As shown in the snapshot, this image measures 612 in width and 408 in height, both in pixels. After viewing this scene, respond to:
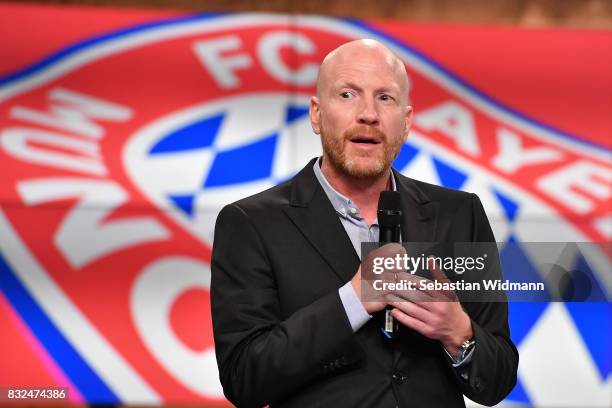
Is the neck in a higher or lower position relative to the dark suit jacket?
higher

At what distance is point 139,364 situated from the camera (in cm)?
350

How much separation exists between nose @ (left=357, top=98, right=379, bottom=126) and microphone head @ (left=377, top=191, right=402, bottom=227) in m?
0.16

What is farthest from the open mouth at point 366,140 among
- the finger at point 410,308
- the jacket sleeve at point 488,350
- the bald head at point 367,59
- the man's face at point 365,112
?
the finger at point 410,308

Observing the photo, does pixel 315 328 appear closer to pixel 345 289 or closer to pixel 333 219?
pixel 345 289

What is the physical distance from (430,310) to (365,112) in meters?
0.39

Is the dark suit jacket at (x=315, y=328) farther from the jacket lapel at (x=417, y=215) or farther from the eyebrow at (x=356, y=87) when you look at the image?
the eyebrow at (x=356, y=87)

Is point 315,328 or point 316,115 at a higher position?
point 316,115

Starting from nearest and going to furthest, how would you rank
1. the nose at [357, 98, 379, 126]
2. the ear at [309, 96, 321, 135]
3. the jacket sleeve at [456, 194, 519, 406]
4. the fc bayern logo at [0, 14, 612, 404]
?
the jacket sleeve at [456, 194, 519, 406] < the nose at [357, 98, 379, 126] < the ear at [309, 96, 321, 135] < the fc bayern logo at [0, 14, 612, 404]

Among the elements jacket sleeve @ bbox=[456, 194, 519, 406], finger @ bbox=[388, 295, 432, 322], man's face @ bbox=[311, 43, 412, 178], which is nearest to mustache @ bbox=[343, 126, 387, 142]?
man's face @ bbox=[311, 43, 412, 178]

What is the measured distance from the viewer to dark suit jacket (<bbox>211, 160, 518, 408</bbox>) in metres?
1.32

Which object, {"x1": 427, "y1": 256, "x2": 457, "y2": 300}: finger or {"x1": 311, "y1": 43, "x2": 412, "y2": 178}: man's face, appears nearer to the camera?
{"x1": 427, "y1": 256, "x2": 457, "y2": 300}: finger

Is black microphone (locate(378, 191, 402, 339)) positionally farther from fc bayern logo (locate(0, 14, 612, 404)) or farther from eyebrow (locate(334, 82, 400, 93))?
fc bayern logo (locate(0, 14, 612, 404))

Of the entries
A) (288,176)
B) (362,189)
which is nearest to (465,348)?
(362,189)

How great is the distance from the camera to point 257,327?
137 centimetres
